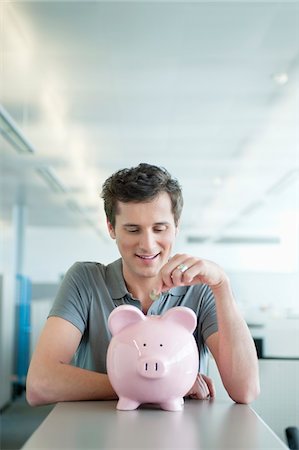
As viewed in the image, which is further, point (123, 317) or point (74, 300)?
point (74, 300)

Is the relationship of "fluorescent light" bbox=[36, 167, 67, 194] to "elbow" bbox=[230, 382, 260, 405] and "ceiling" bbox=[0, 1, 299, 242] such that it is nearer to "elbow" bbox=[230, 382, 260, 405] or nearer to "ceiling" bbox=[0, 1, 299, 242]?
"ceiling" bbox=[0, 1, 299, 242]

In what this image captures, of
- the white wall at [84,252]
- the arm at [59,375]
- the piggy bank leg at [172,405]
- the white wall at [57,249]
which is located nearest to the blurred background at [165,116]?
the arm at [59,375]

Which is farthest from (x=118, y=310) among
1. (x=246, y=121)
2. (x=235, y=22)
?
(x=246, y=121)

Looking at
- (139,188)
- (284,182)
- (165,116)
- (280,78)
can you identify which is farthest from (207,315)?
(284,182)

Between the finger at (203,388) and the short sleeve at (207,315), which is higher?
the short sleeve at (207,315)

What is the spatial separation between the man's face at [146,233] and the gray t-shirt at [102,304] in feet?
0.36

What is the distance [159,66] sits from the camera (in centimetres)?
457

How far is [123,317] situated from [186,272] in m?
0.16

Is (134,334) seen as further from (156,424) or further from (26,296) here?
(26,296)

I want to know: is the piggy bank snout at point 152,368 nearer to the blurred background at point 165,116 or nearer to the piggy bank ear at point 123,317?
the piggy bank ear at point 123,317

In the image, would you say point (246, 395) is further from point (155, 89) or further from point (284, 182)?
point (284, 182)

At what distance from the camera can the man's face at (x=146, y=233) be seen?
1.48 meters

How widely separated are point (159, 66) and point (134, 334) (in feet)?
11.6

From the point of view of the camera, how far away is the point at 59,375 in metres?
1.48
